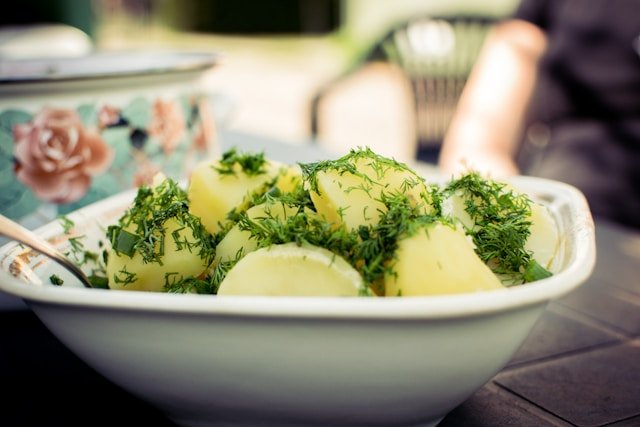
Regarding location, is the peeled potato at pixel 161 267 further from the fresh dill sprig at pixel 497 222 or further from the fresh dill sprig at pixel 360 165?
the fresh dill sprig at pixel 497 222

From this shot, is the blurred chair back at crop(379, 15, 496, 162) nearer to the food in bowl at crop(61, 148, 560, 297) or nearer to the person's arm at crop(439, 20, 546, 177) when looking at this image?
the person's arm at crop(439, 20, 546, 177)

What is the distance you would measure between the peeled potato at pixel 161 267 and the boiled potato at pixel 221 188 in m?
0.05

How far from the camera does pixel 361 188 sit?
514 mm

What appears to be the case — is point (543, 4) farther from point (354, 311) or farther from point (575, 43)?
point (354, 311)

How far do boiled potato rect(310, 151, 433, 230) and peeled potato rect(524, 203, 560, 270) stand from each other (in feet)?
0.38

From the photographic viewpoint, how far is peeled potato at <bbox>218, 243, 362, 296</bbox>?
1.53 feet

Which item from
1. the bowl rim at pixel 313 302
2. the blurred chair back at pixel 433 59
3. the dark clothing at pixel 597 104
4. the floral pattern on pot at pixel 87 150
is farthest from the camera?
the blurred chair back at pixel 433 59

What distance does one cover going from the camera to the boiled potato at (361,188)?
51cm

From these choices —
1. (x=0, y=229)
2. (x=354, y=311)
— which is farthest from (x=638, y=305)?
(x=0, y=229)

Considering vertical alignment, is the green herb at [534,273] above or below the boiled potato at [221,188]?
below

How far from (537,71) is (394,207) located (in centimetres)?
170

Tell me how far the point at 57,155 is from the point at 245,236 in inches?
12.4

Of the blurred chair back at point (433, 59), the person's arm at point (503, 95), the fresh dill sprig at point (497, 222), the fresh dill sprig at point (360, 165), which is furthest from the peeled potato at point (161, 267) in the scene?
the blurred chair back at point (433, 59)

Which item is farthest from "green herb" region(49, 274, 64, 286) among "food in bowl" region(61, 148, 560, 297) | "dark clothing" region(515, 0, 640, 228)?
"dark clothing" region(515, 0, 640, 228)
